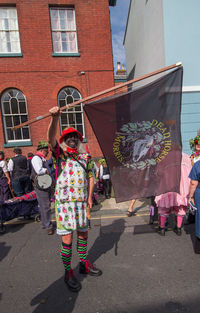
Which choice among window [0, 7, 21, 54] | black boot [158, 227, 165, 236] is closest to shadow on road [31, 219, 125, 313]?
black boot [158, 227, 165, 236]

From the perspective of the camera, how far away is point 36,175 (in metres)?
4.21

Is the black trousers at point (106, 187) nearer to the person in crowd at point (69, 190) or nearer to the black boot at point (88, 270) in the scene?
the black boot at point (88, 270)

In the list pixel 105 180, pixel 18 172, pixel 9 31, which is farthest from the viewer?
pixel 9 31

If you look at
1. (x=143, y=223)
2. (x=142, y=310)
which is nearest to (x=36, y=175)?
(x=143, y=223)

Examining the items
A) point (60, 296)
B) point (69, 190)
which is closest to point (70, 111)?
point (69, 190)

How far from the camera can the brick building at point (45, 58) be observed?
357 inches

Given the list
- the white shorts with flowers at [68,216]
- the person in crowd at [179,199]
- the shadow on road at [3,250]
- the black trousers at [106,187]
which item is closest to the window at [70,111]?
the black trousers at [106,187]

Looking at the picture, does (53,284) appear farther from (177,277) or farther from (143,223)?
(143,223)

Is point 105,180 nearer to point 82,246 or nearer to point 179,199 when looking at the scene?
point 179,199

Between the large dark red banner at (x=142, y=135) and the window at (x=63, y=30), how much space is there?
8.25 m

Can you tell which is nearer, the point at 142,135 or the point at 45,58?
the point at 142,135

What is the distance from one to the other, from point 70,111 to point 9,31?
4.71m

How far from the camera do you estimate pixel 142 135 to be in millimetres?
2949

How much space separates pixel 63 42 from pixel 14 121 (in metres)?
4.63
